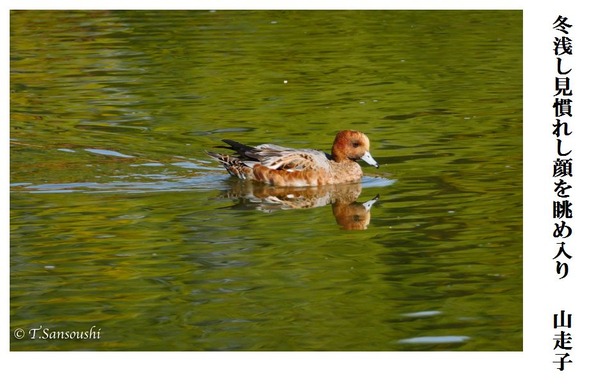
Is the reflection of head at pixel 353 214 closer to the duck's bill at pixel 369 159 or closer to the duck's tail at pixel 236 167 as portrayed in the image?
the duck's bill at pixel 369 159

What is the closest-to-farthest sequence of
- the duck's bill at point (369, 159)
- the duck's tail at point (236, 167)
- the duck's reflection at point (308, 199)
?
the duck's reflection at point (308, 199) < the duck's bill at point (369, 159) < the duck's tail at point (236, 167)

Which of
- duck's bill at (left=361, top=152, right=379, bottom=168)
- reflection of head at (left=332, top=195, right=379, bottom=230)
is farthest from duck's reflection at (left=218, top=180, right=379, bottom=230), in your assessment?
duck's bill at (left=361, top=152, right=379, bottom=168)

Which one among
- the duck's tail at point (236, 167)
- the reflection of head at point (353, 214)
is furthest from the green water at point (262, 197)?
the duck's tail at point (236, 167)

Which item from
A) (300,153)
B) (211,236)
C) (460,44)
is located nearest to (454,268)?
(211,236)

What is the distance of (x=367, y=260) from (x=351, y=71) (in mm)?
10009

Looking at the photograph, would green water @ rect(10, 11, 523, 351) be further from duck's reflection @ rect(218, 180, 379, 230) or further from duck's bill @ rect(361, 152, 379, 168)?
duck's bill @ rect(361, 152, 379, 168)

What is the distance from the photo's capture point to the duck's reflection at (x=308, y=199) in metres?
11.5

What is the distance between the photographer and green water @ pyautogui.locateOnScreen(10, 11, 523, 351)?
868 centimetres

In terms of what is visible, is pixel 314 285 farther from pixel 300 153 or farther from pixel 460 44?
pixel 460 44

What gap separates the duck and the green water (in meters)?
0.23

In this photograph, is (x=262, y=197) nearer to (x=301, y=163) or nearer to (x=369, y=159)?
(x=301, y=163)

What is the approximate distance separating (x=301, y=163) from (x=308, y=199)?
2.05 ft

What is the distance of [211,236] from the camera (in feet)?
34.9

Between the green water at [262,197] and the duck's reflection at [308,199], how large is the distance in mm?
49
